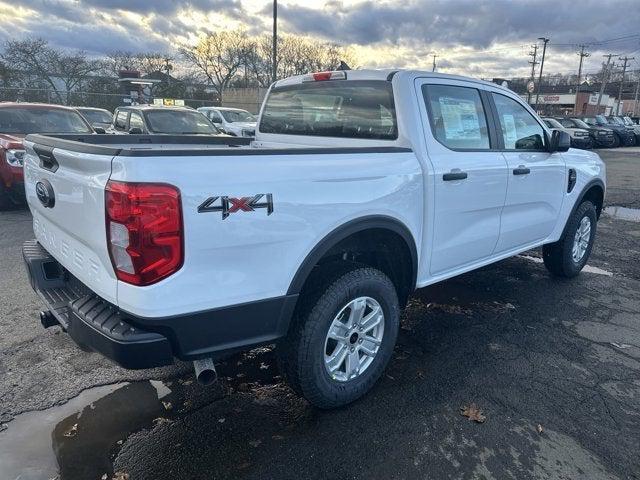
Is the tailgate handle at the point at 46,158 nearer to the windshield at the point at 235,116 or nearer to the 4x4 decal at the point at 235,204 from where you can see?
the 4x4 decal at the point at 235,204

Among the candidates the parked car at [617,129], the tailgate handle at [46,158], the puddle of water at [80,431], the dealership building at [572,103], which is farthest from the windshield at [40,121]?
the dealership building at [572,103]

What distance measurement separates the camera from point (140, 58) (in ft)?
160

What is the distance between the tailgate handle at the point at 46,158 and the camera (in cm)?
252

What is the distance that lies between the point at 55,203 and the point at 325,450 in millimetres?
1914

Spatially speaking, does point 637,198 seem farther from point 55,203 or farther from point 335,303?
point 55,203

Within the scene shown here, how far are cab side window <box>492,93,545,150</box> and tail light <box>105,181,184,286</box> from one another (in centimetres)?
298

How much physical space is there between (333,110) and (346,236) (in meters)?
1.46

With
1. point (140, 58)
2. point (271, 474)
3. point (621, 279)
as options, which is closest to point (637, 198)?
point (621, 279)

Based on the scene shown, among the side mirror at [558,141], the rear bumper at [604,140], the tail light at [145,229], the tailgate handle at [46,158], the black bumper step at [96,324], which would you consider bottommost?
the rear bumper at [604,140]

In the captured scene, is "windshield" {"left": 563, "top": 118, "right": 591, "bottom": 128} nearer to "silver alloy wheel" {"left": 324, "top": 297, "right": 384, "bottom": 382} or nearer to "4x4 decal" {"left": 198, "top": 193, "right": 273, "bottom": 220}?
"silver alloy wheel" {"left": 324, "top": 297, "right": 384, "bottom": 382}

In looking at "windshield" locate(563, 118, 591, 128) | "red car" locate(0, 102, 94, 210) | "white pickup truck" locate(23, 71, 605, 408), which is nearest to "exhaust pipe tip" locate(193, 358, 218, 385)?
"white pickup truck" locate(23, 71, 605, 408)

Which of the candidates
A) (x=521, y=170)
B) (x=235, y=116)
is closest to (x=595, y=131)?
(x=235, y=116)

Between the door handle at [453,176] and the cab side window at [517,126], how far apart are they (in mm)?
867

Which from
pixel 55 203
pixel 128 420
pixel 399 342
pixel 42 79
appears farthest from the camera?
pixel 42 79
